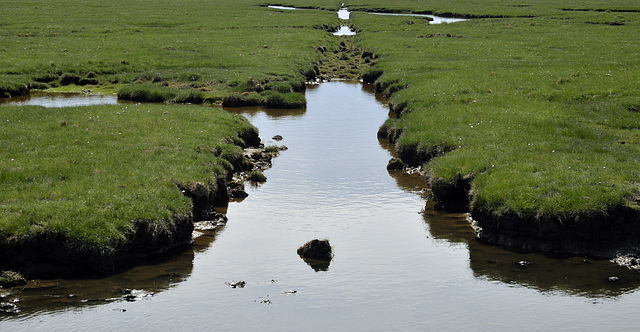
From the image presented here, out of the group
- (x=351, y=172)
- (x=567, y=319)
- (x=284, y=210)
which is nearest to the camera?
(x=567, y=319)

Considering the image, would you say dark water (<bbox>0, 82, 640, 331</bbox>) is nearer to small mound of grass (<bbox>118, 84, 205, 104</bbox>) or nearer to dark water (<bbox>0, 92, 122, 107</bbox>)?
small mound of grass (<bbox>118, 84, 205, 104</bbox>)

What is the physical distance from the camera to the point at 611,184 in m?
19.1

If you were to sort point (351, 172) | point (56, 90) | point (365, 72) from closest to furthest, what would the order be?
point (351, 172)
point (56, 90)
point (365, 72)

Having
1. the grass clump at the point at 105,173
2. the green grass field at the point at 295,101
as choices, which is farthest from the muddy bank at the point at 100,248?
the green grass field at the point at 295,101

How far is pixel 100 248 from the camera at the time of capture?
52.5ft

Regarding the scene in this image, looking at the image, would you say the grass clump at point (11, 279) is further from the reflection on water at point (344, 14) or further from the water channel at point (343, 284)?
the reflection on water at point (344, 14)

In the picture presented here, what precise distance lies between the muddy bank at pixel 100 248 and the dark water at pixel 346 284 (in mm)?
495

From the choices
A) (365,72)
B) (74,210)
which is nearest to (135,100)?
(365,72)

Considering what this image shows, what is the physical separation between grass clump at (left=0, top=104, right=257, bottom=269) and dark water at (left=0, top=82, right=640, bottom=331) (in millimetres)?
1080

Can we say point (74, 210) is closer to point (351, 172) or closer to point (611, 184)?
point (351, 172)

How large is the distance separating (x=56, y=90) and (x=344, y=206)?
103 feet

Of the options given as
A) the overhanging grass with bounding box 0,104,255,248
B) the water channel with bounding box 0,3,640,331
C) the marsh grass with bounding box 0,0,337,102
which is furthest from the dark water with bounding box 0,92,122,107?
the water channel with bounding box 0,3,640,331

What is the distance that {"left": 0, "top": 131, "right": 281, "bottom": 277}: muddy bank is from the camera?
51.8ft

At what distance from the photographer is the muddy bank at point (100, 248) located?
15.8m
